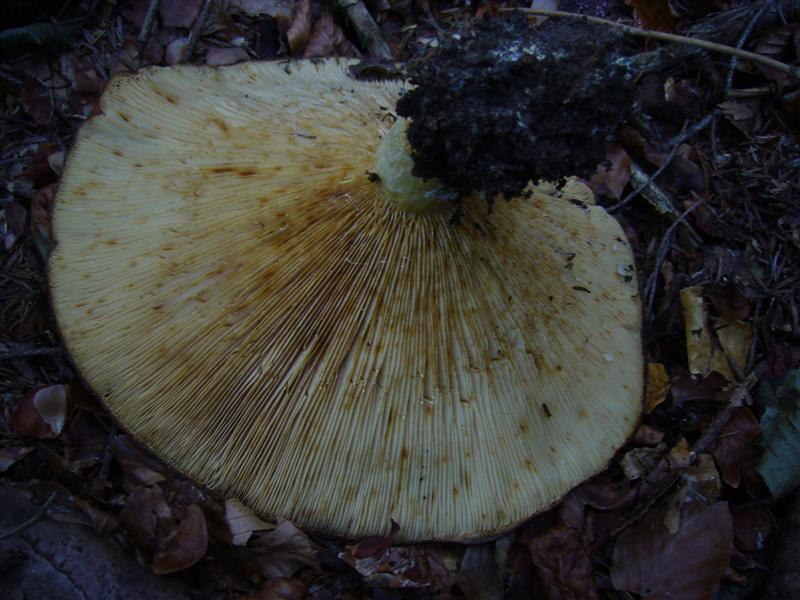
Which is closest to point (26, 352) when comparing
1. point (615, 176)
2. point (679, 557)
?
point (679, 557)

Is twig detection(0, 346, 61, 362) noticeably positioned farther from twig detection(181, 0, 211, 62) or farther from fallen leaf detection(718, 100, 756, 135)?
fallen leaf detection(718, 100, 756, 135)

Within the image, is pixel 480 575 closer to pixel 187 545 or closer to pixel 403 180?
pixel 187 545

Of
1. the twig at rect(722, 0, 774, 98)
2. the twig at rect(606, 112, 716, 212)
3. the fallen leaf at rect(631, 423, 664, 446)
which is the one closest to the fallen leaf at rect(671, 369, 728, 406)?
the fallen leaf at rect(631, 423, 664, 446)

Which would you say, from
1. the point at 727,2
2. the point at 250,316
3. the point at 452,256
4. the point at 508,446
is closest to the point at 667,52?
the point at 727,2

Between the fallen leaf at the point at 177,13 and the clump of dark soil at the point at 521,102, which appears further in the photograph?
the fallen leaf at the point at 177,13

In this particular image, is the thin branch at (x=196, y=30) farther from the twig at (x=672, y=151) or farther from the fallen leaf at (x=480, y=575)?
the fallen leaf at (x=480, y=575)

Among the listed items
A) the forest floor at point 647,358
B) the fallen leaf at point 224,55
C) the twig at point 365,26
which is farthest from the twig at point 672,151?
the fallen leaf at point 224,55

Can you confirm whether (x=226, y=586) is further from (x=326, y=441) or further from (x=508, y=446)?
(x=508, y=446)

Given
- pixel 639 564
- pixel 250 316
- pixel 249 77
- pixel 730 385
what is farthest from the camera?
pixel 730 385
